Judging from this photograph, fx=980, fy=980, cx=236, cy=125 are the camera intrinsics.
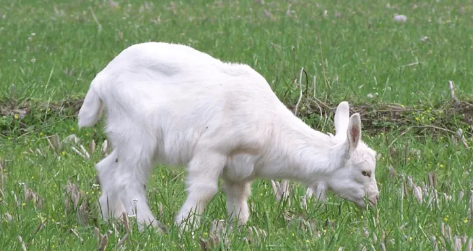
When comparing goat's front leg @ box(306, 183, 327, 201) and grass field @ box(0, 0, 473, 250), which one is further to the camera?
goat's front leg @ box(306, 183, 327, 201)

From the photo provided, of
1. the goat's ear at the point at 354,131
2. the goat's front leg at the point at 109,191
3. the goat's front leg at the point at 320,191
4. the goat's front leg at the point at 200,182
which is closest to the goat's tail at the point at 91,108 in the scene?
the goat's front leg at the point at 109,191

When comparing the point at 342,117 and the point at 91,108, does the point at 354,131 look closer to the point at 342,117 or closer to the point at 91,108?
the point at 342,117

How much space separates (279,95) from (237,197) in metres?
3.06

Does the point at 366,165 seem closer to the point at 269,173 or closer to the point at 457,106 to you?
the point at 269,173

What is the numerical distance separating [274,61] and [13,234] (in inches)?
245

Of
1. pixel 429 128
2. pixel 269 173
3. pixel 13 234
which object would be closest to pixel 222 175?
pixel 269 173

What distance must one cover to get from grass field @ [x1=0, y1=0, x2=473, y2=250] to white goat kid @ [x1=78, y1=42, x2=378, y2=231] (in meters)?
0.17

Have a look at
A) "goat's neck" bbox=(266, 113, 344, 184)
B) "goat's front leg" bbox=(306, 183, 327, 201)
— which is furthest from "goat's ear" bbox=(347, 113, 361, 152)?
"goat's front leg" bbox=(306, 183, 327, 201)

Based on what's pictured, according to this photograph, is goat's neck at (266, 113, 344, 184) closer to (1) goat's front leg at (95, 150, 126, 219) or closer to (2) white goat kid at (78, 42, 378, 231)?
(2) white goat kid at (78, 42, 378, 231)

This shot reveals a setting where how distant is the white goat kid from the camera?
519cm

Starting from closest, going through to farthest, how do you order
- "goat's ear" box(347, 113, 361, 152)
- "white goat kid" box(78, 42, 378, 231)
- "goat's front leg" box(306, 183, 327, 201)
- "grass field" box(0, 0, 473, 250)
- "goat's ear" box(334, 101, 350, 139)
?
"grass field" box(0, 0, 473, 250) < "goat's ear" box(347, 113, 361, 152) < "white goat kid" box(78, 42, 378, 231) < "goat's front leg" box(306, 183, 327, 201) < "goat's ear" box(334, 101, 350, 139)

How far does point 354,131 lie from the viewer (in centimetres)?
519

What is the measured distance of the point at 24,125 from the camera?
819 cm

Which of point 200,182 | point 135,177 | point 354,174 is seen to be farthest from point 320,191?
point 135,177
